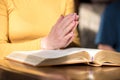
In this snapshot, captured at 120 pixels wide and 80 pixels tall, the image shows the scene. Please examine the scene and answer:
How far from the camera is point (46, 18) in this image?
1.69 meters

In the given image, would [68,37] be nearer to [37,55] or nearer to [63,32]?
[63,32]

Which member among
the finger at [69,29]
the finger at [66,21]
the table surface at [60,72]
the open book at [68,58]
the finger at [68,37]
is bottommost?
the table surface at [60,72]

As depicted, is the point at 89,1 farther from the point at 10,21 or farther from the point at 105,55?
the point at 105,55

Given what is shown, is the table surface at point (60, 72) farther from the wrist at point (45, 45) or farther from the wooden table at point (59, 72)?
the wrist at point (45, 45)

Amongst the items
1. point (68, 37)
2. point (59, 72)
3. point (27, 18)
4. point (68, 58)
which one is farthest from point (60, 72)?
point (27, 18)

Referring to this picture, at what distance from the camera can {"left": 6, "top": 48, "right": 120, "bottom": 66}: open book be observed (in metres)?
1.18

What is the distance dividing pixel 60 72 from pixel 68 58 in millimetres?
112

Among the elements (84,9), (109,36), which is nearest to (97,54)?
(109,36)

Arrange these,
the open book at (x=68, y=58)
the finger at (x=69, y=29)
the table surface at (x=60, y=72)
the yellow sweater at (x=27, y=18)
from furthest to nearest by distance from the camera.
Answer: the yellow sweater at (x=27, y=18) → the finger at (x=69, y=29) → the open book at (x=68, y=58) → the table surface at (x=60, y=72)

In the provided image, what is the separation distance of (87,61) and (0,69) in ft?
0.91

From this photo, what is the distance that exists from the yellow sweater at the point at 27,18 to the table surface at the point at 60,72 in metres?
0.32

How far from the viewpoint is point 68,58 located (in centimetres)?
119

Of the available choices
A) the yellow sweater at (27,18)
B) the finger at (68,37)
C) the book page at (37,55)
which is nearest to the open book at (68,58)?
the book page at (37,55)

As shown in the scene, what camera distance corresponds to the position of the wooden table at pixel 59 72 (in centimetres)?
100
